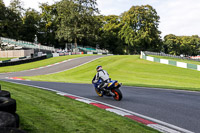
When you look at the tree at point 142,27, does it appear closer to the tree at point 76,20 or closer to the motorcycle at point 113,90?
the tree at point 76,20

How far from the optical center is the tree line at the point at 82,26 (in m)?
65.9

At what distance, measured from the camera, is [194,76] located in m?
24.1

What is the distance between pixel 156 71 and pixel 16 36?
55.4 metres

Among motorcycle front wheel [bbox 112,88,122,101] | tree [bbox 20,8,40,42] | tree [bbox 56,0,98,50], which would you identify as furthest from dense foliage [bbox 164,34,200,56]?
motorcycle front wheel [bbox 112,88,122,101]

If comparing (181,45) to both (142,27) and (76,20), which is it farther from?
(76,20)

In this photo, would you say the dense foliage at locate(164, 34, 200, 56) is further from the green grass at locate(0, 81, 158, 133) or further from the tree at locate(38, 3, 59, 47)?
the green grass at locate(0, 81, 158, 133)

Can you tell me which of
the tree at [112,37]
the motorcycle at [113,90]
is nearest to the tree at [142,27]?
the tree at [112,37]

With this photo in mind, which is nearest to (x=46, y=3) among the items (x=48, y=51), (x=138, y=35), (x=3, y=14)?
(x=3, y=14)

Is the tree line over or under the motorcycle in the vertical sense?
over

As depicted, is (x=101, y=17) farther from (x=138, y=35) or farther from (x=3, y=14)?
(x=3, y=14)

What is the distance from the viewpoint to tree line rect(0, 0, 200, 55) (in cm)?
6594

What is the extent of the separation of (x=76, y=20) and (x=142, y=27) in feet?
63.9

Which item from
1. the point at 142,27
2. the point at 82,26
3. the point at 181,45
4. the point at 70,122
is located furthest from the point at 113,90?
the point at 181,45

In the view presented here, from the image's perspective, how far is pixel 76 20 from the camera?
65688mm
